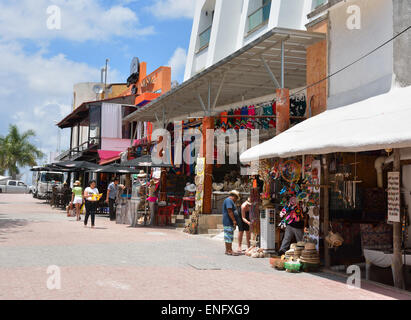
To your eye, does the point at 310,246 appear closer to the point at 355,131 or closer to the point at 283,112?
the point at 355,131

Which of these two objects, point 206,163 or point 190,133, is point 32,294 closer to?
point 206,163

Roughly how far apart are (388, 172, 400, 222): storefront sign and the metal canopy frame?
4.58 m

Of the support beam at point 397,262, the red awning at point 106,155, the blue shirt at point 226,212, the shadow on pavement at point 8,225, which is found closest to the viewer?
the support beam at point 397,262

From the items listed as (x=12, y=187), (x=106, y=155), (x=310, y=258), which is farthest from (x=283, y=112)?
(x=12, y=187)

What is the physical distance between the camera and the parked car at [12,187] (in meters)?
50.5

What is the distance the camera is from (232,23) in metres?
20.7

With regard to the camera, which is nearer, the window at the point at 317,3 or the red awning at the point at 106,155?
the window at the point at 317,3

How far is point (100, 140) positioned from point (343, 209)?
2302cm

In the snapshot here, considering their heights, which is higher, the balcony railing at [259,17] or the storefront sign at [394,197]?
the balcony railing at [259,17]

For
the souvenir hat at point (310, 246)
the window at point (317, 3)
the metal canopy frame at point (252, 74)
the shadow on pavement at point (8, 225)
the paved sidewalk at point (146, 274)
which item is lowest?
the paved sidewalk at point (146, 274)

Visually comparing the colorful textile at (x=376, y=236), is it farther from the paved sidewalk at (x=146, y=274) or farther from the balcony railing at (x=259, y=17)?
the balcony railing at (x=259, y=17)

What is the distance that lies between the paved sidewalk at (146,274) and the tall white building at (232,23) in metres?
8.70

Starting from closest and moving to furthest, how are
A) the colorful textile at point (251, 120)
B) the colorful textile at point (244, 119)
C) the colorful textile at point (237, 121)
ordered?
the colorful textile at point (251, 120) → the colorful textile at point (244, 119) → the colorful textile at point (237, 121)

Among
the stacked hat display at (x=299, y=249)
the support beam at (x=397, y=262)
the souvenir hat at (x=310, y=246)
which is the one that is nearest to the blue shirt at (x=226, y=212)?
the stacked hat display at (x=299, y=249)
